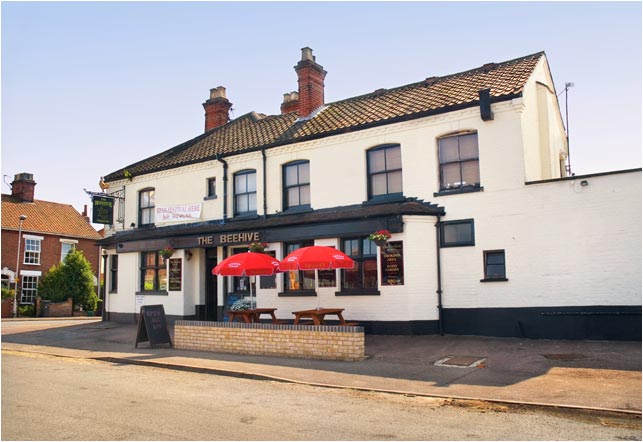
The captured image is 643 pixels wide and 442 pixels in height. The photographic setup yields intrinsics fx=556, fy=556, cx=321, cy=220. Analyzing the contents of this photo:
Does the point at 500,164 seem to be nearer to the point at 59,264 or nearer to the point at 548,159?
the point at 548,159

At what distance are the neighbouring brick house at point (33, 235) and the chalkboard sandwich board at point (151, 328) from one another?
21681mm

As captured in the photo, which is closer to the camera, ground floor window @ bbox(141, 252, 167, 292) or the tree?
ground floor window @ bbox(141, 252, 167, 292)

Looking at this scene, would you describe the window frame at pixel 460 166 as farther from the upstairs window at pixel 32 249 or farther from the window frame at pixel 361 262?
the upstairs window at pixel 32 249

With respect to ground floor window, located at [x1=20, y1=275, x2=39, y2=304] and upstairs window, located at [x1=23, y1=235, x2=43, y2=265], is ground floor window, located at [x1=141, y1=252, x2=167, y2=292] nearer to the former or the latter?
ground floor window, located at [x1=20, y1=275, x2=39, y2=304]

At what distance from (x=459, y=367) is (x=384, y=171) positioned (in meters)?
7.93

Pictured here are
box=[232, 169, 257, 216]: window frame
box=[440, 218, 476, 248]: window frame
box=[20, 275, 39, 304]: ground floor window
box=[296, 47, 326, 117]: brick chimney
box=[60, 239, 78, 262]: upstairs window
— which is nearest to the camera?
box=[440, 218, 476, 248]: window frame

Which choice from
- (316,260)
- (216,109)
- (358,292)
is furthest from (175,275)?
(216,109)

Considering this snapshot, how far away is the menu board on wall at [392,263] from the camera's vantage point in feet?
52.5

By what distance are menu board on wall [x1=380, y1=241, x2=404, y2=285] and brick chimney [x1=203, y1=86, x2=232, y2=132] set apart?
45.0 ft

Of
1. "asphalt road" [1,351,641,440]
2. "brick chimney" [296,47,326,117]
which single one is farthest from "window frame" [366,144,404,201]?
"asphalt road" [1,351,641,440]

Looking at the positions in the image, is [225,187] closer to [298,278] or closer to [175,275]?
[175,275]

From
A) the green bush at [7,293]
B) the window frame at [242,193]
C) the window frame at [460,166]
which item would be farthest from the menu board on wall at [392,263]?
the green bush at [7,293]

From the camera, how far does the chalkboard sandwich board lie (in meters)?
15.2

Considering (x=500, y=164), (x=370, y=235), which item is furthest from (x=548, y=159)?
(x=370, y=235)
